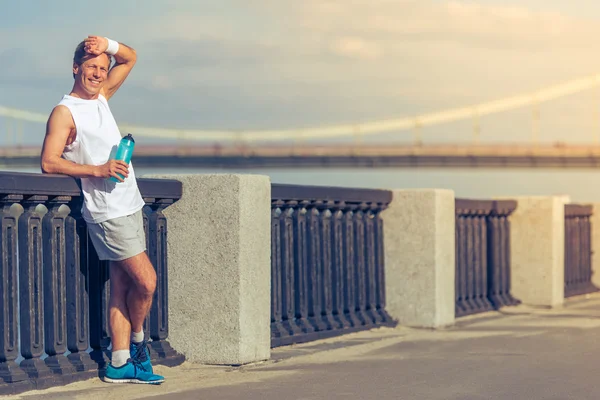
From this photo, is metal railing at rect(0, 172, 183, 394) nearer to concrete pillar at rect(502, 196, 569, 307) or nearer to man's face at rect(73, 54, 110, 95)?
man's face at rect(73, 54, 110, 95)

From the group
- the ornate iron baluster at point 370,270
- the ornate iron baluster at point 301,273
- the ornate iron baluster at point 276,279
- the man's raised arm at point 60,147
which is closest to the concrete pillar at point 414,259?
the ornate iron baluster at point 370,270

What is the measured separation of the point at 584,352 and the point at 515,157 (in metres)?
77.2

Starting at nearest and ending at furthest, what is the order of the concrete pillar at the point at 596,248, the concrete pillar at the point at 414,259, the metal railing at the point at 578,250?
the concrete pillar at the point at 414,259 → the metal railing at the point at 578,250 → the concrete pillar at the point at 596,248

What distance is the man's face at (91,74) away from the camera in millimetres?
5199

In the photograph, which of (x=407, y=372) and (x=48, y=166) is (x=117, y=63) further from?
(x=407, y=372)

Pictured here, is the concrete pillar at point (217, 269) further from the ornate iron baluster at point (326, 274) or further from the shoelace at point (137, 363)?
the ornate iron baluster at point (326, 274)

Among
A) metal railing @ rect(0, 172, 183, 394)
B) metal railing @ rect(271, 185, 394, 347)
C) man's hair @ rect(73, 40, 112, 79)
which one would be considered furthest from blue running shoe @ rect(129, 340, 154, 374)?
metal railing @ rect(271, 185, 394, 347)

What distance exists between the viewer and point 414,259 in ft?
28.2

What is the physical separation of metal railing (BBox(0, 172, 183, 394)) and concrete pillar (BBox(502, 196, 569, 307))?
6374 millimetres

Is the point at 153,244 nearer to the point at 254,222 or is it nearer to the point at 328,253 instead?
the point at 254,222

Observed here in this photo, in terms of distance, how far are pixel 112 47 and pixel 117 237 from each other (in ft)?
3.20

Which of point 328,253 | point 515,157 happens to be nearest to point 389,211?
point 328,253

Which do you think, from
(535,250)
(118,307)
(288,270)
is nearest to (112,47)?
(118,307)

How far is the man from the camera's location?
5078 mm
